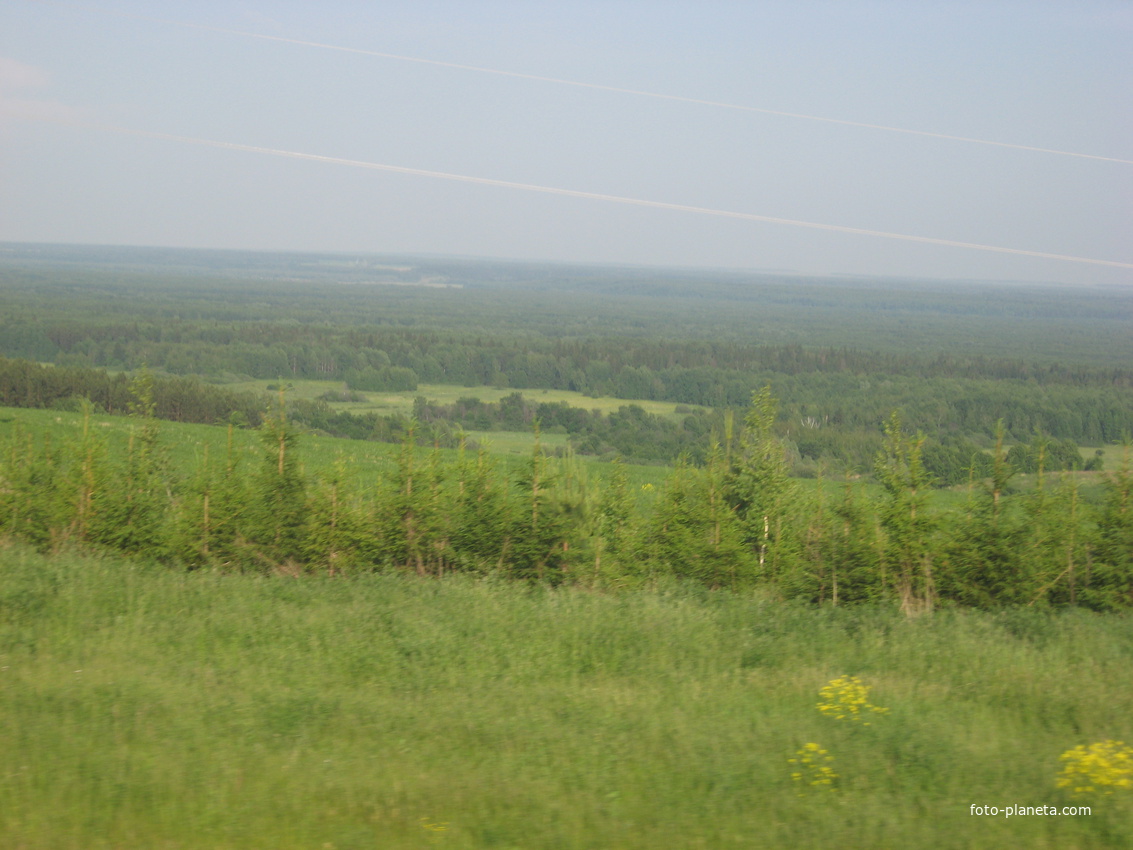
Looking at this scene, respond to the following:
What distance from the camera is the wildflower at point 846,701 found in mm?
6742

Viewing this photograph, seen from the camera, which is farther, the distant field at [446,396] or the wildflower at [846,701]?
the distant field at [446,396]

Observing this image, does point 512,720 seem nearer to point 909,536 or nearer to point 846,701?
point 846,701

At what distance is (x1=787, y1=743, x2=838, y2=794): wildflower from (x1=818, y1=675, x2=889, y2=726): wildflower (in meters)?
0.79

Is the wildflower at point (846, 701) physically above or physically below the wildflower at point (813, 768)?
below

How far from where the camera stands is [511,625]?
30.3 ft

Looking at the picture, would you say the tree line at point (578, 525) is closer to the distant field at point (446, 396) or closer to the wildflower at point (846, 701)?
the wildflower at point (846, 701)

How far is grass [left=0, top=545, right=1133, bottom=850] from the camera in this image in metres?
4.96

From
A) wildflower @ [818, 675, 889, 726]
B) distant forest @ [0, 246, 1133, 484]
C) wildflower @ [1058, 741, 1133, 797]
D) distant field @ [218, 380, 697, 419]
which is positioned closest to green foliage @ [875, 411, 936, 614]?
distant forest @ [0, 246, 1133, 484]

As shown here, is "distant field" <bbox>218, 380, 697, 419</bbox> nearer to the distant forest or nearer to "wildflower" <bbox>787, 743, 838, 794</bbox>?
the distant forest

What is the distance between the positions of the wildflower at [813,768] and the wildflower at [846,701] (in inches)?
31.2

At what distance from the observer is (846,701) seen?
22.7 feet

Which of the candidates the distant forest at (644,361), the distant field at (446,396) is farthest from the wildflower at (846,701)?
the distant field at (446,396)

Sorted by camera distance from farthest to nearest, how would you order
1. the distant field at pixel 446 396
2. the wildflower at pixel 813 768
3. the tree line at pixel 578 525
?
the distant field at pixel 446 396 → the tree line at pixel 578 525 → the wildflower at pixel 813 768

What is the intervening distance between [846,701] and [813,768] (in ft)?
4.35
